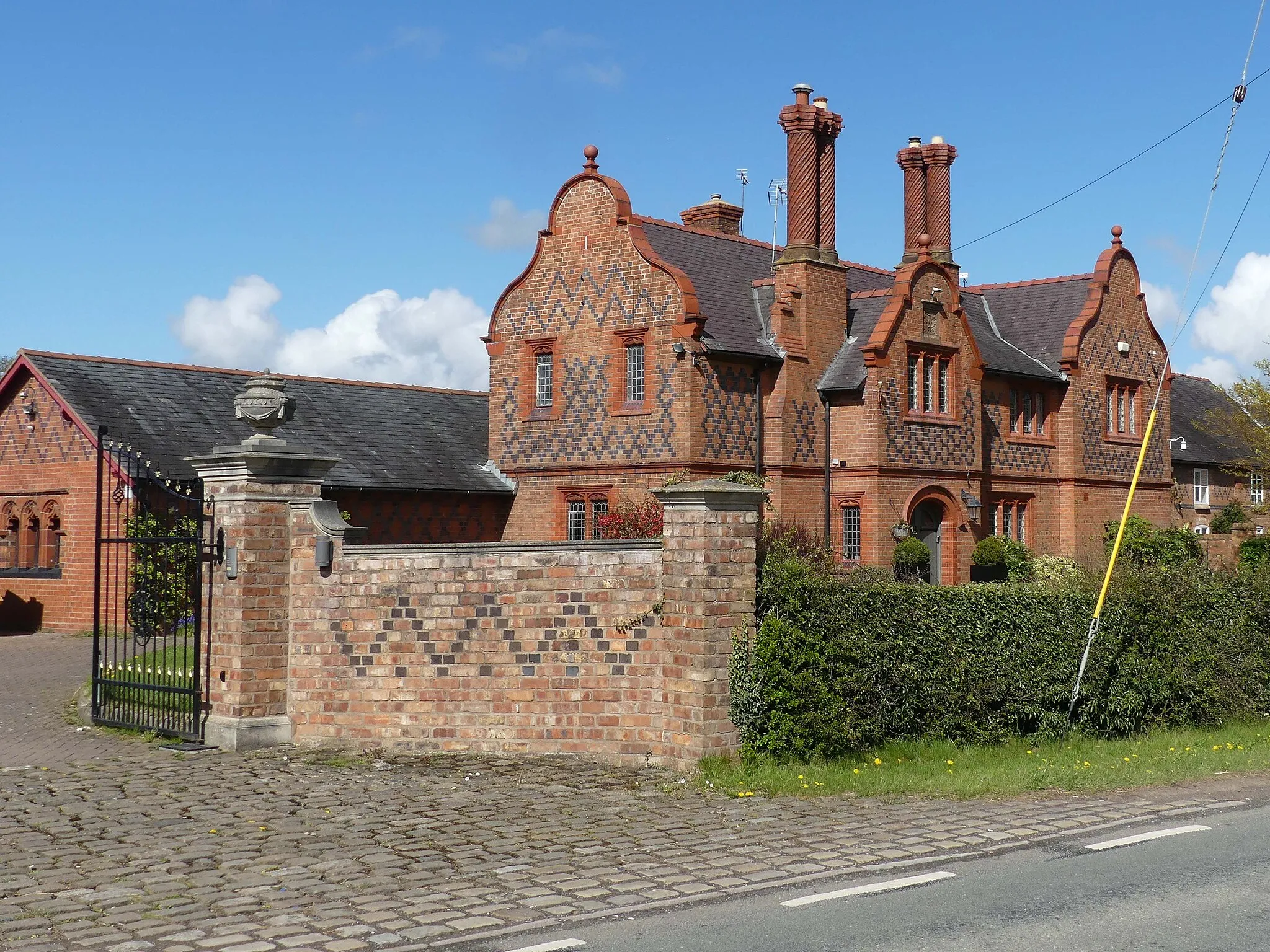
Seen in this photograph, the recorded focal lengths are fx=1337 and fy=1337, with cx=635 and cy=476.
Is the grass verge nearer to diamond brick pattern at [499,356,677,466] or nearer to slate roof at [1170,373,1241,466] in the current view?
diamond brick pattern at [499,356,677,466]

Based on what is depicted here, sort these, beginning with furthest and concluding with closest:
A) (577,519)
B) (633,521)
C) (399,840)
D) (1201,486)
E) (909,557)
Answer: (1201,486) → (577,519) → (909,557) → (633,521) → (399,840)

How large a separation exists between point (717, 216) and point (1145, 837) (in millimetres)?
27096

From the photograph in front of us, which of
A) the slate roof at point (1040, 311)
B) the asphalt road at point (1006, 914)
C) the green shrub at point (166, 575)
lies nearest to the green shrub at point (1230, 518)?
the slate roof at point (1040, 311)

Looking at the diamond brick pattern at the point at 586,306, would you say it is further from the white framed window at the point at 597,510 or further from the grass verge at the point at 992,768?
the grass verge at the point at 992,768

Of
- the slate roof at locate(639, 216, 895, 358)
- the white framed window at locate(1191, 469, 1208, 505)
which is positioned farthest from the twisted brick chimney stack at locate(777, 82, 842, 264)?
the white framed window at locate(1191, 469, 1208, 505)

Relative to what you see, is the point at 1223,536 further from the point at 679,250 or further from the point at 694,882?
the point at 694,882

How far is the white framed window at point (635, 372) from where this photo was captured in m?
29.0

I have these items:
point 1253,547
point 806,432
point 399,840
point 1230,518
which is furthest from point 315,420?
point 1230,518

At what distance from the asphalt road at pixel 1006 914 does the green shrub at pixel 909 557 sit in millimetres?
19638

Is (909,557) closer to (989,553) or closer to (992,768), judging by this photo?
(989,553)

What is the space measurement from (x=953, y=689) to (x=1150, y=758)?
202 cm

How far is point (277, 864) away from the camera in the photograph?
8984mm

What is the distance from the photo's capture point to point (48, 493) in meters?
28.4

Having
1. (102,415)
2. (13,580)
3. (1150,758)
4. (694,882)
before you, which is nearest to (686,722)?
(694,882)
